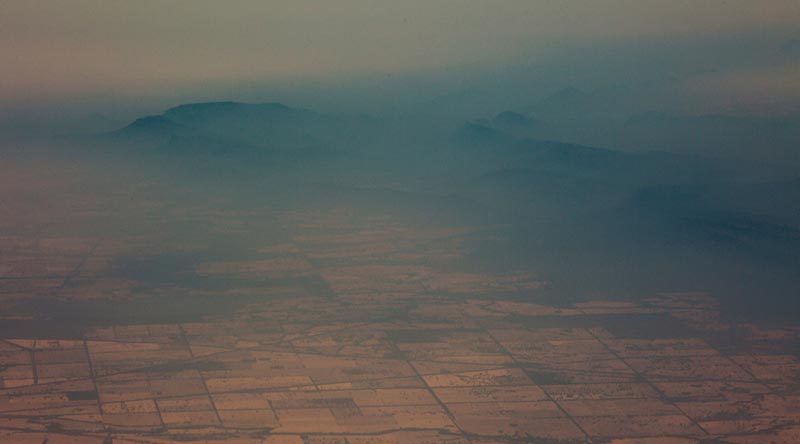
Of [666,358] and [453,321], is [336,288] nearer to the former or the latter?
[453,321]

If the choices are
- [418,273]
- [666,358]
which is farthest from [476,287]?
[666,358]

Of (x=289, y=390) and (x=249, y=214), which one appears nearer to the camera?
(x=289, y=390)

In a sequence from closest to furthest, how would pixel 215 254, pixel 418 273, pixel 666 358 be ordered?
pixel 666 358 < pixel 418 273 < pixel 215 254

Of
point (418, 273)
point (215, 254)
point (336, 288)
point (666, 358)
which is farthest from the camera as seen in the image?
point (215, 254)

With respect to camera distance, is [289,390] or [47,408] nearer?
[47,408]

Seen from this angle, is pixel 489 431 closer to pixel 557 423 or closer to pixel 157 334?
pixel 557 423

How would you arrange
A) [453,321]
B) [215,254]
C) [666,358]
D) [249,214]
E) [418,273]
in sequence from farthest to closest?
1. [249,214]
2. [215,254]
3. [418,273]
4. [453,321]
5. [666,358]

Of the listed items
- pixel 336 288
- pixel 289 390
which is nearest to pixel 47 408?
pixel 289 390

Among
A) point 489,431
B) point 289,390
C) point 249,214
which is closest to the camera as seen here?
point 489,431
